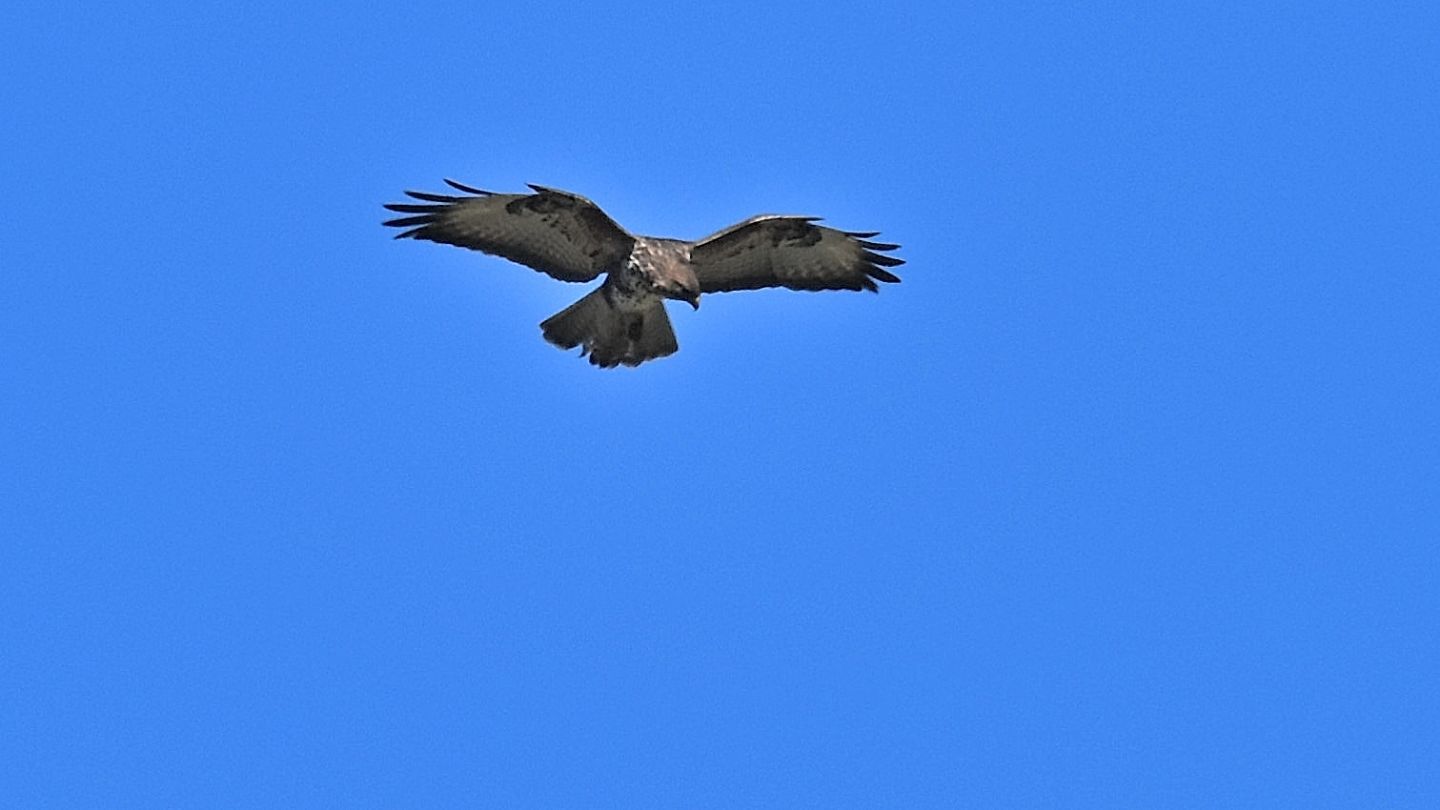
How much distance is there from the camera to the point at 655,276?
1853cm


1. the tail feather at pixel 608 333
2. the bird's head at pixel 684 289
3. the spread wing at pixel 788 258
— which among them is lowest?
the bird's head at pixel 684 289

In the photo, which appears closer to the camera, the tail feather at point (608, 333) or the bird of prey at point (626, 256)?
the bird of prey at point (626, 256)

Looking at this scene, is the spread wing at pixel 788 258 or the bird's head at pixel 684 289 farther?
the spread wing at pixel 788 258

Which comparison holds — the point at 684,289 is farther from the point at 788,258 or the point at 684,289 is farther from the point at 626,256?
the point at 788,258

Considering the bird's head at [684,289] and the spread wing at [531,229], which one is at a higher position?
the spread wing at [531,229]

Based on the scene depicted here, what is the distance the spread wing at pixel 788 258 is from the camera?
19.2 metres

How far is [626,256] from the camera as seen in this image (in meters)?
18.7

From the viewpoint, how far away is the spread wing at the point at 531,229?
18516mm

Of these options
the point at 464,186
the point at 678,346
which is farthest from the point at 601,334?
the point at 464,186

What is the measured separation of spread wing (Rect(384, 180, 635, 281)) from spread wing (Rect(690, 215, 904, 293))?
77cm

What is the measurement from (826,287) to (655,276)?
214 cm

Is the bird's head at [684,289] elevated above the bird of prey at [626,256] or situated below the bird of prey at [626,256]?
below

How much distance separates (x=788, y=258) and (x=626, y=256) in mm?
1714

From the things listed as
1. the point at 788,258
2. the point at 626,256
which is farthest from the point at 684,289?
the point at 788,258
